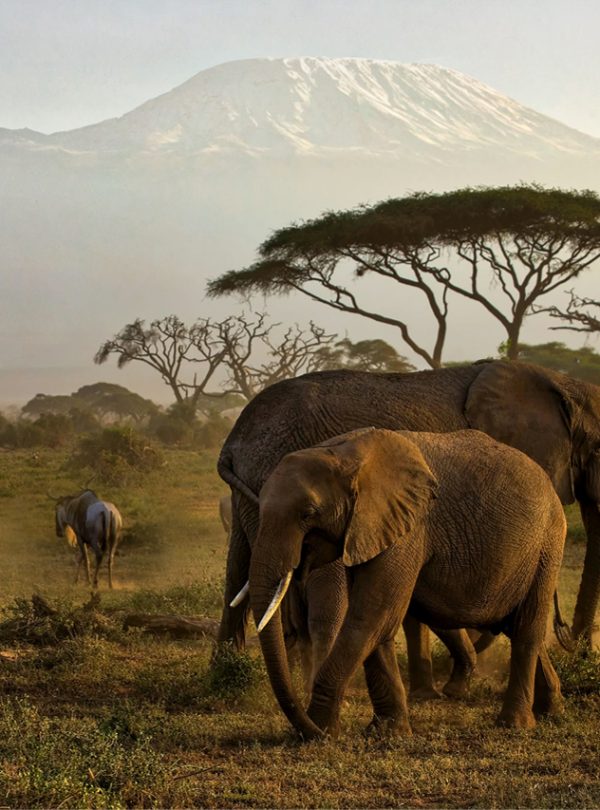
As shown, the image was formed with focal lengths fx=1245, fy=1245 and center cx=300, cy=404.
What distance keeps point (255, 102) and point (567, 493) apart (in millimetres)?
87979

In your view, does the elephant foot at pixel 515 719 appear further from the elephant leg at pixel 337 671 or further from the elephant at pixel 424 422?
the elephant leg at pixel 337 671

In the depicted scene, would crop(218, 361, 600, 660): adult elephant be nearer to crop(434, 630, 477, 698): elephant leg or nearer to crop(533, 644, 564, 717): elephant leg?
crop(434, 630, 477, 698): elephant leg

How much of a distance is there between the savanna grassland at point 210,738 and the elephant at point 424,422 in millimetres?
644

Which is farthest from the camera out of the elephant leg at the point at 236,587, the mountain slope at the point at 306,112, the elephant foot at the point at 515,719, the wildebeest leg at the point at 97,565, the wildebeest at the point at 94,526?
the mountain slope at the point at 306,112

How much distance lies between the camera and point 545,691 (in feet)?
26.8

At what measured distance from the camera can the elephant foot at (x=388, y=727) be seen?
279 inches

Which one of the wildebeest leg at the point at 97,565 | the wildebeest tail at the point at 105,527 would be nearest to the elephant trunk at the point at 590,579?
the wildebeest leg at the point at 97,565

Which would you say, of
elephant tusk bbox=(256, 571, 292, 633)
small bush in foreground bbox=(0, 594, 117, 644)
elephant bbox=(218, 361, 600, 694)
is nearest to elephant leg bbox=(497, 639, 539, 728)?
elephant bbox=(218, 361, 600, 694)

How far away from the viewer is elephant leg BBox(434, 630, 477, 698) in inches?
347

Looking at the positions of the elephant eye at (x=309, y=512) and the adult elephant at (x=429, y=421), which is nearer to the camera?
the elephant eye at (x=309, y=512)

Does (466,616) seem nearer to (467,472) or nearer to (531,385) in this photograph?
(467,472)

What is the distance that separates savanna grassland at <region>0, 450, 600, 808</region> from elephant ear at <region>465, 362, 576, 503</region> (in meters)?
1.45

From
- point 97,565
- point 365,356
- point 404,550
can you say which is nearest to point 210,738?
point 404,550

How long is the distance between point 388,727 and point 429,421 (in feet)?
8.55
